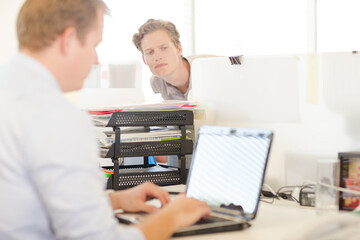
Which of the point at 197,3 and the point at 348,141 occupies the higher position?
the point at 197,3

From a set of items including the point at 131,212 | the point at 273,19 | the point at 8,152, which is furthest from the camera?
the point at 273,19

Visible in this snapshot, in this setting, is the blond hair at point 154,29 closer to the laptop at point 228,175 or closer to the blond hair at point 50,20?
the laptop at point 228,175

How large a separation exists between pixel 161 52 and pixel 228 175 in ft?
5.10

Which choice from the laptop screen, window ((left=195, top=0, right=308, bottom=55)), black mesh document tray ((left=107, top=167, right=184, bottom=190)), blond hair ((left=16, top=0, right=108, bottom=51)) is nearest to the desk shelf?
black mesh document tray ((left=107, top=167, right=184, bottom=190))

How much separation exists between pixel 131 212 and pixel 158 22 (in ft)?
5.51

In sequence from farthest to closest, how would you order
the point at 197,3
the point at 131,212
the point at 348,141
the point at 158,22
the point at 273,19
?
1. the point at 197,3
2. the point at 273,19
3. the point at 158,22
4. the point at 348,141
5. the point at 131,212

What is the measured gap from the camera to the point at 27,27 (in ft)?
2.84

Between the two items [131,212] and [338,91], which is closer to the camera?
[131,212]

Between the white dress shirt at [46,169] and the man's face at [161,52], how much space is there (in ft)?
5.91

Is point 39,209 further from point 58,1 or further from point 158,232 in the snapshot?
point 58,1

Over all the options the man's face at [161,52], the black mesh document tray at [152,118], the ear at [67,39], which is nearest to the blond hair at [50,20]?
the ear at [67,39]

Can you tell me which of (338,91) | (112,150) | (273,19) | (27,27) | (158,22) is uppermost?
(273,19)

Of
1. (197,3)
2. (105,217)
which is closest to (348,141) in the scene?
(105,217)

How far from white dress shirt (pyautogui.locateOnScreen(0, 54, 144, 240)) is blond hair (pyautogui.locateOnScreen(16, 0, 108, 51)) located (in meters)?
0.08
